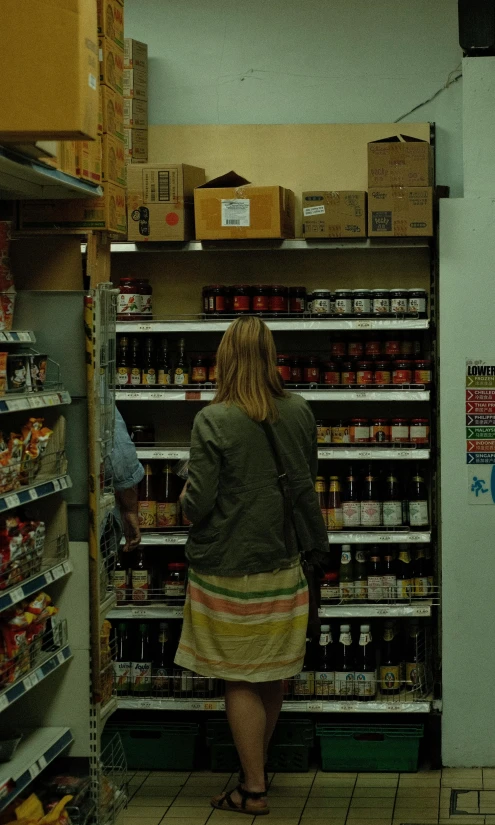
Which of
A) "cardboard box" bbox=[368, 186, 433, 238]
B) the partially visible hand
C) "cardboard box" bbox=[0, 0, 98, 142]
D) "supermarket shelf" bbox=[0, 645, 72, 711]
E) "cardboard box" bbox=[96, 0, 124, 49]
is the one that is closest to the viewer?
"cardboard box" bbox=[0, 0, 98, 142]

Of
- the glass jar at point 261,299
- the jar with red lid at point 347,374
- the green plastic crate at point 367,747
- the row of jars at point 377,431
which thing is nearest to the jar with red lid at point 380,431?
the row of jars at point 377,431

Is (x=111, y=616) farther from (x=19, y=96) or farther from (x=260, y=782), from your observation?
(x=19, y=96)

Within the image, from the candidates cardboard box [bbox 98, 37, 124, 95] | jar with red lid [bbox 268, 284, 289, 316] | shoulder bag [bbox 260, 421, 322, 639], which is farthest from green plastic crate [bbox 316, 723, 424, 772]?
cardboard box [bbox 98, 37, 124, 95]

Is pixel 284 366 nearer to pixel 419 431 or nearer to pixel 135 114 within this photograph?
pixel 419 431

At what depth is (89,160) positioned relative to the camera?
349 centimetres

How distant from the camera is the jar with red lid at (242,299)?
5.26 m

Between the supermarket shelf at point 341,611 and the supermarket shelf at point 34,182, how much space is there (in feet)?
7.52

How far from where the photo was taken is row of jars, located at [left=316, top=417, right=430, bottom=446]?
5.18m

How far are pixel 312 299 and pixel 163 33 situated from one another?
5.58ft

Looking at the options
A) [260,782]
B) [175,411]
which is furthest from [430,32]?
[260,782]

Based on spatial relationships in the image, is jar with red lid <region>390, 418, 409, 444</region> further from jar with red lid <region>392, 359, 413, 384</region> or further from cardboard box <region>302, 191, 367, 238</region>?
cardboard box <region>302, 191, 367, 238</region>

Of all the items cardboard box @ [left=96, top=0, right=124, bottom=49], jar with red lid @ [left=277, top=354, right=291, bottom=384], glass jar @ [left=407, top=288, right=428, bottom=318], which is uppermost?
cardboard box @ [left=96, top=0, right=124, bottom=49]

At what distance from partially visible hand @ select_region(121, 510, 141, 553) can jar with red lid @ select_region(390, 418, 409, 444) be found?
130 cm

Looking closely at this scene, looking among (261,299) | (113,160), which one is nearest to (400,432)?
(261,299)
